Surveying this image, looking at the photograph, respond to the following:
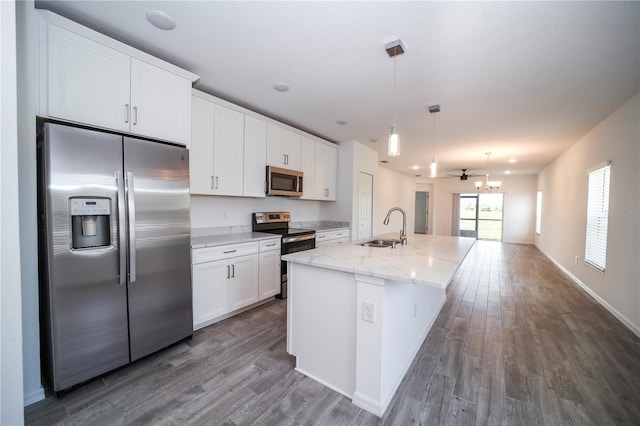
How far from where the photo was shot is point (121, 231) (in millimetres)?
1884

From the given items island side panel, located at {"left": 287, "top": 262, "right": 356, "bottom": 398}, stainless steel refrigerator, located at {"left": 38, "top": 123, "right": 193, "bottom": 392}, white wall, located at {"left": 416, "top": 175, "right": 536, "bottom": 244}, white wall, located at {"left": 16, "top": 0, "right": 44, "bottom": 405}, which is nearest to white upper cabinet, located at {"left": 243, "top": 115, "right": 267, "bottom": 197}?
stainless steel refrigerator, located at {"left": 38, "top": 123, "right": 193, "bottom": 392}

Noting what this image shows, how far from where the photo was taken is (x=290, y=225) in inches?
181

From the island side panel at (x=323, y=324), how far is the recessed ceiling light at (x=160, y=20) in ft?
6.39

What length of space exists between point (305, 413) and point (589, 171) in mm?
5303

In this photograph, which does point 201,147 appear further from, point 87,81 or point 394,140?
point 394,140

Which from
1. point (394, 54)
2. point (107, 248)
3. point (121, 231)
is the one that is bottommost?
point (107, 248)

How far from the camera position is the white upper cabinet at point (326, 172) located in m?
4.63

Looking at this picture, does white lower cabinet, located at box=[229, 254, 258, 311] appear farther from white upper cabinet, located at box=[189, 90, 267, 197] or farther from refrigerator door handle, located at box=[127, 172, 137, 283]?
refrigerator door handle, located at box=[127, 172, 137, 283]

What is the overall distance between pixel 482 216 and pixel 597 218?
677 cm

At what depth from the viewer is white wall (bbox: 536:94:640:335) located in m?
2.80

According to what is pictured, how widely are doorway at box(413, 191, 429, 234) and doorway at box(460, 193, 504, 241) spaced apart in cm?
128

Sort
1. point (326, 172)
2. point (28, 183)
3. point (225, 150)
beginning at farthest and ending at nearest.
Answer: point (326, 172), point (225, 150), point (28, 183)

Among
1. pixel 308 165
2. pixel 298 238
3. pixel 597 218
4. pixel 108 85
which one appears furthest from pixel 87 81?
pixel 597 218

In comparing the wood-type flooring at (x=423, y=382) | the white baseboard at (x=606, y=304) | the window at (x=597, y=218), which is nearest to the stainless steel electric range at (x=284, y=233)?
the wood-type flooring at (x=423, y=382)
